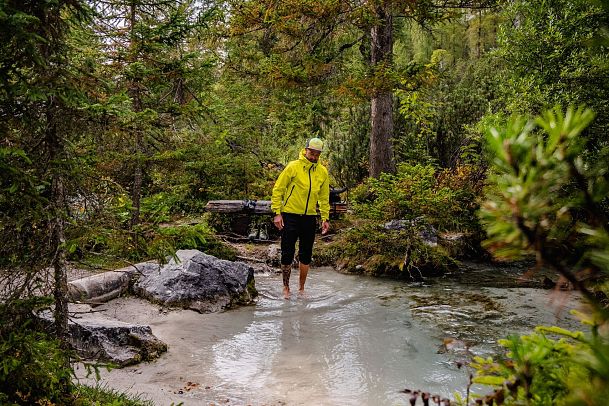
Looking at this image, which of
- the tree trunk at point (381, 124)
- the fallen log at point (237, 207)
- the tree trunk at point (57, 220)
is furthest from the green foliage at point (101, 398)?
the tree trunk at point (381, 124)

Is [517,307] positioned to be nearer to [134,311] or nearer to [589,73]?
[589,73]

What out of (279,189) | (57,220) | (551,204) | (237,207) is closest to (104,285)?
(279,189)

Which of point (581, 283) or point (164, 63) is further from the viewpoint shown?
point (164, 63)

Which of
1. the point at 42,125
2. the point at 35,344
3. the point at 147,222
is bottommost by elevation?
the point at 35,344

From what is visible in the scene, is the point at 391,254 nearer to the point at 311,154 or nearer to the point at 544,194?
the point at 311,154

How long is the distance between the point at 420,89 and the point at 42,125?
36.2ft

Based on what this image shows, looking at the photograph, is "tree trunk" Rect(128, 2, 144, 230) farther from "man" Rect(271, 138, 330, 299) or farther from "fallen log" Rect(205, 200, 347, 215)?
"fallen log" Rect(205, 200, 347, 215)

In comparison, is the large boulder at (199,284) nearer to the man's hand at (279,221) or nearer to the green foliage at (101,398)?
the man's hand at (279,221)

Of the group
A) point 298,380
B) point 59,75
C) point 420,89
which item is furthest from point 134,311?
point 420,89

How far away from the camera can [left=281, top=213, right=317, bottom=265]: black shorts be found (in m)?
8.11

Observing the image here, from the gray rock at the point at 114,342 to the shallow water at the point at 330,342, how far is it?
137 mm

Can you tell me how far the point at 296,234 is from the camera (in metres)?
8.20

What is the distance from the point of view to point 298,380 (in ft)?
15.5

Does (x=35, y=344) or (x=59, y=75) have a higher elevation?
(x=59, y=75)
